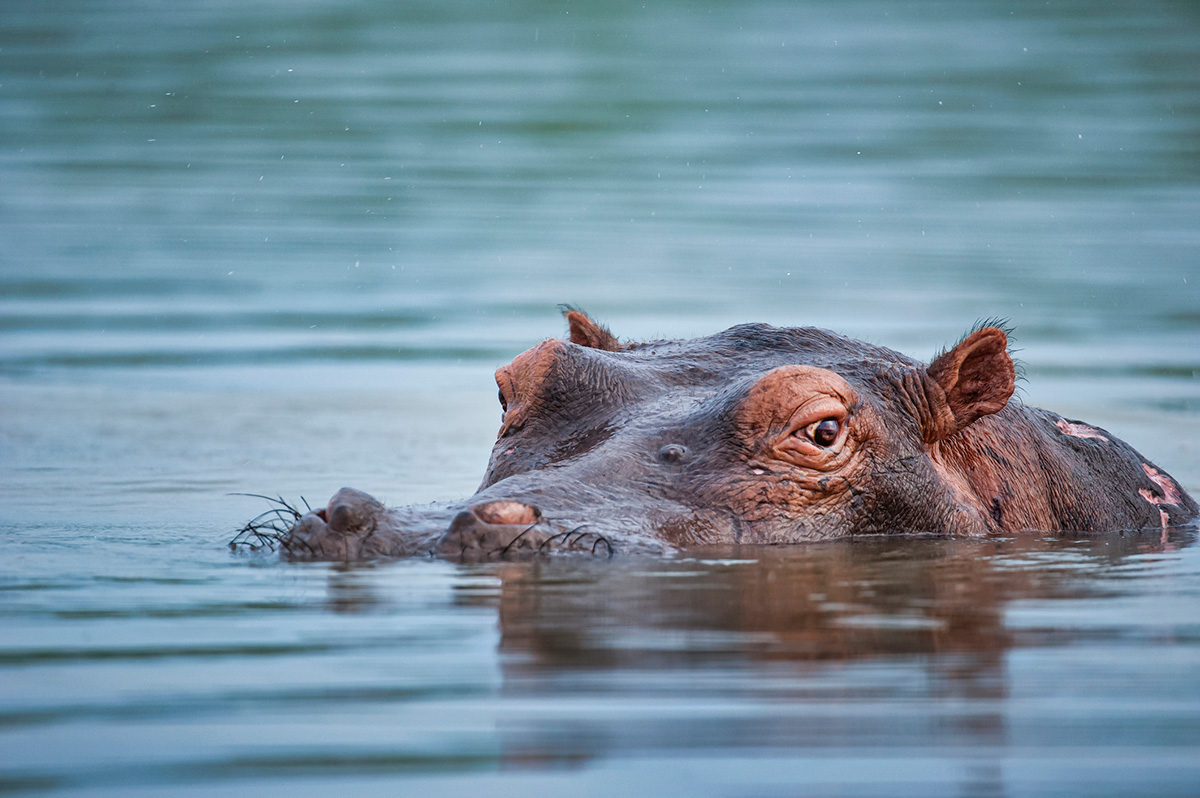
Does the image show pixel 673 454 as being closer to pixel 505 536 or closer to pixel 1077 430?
pixel 505 536

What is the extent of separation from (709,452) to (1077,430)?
337cm

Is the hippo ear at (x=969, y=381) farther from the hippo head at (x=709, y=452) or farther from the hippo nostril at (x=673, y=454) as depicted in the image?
the hippo nostril at (x=673, y=454)

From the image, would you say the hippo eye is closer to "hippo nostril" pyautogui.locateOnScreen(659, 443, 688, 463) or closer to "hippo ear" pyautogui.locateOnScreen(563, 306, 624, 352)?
"hippo nostril" pyautogui.locateOnScreen(659, 443, 688, 463)

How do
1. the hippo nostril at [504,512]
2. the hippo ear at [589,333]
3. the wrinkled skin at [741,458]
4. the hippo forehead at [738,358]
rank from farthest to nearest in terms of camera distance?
the hippo ear at [589,333] < the hippo forehead at [738,358] < the wrinkled skin at [741,458] < the hippo nostril at [504,512]

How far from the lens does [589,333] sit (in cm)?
1035

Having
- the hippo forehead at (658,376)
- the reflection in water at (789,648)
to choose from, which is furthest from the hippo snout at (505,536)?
the hippo forehead at (658,376)

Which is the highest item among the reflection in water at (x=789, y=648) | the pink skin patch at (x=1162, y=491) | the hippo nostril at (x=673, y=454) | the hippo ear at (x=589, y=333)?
the hippo ear at (x=589, y=333)

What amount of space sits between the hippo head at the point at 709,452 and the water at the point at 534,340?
286 mm

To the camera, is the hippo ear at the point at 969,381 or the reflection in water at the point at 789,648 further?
the hippo ear at the point at 969,381

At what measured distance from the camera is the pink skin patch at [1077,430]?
10.2 meters

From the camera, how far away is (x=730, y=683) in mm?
4629

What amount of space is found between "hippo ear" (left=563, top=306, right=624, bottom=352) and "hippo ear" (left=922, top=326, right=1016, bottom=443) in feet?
7.34

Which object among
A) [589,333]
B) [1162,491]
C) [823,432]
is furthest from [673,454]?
[1162,491]

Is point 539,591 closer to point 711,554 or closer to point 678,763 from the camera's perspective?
point 711,554
